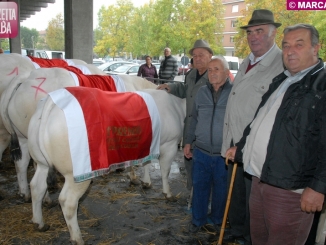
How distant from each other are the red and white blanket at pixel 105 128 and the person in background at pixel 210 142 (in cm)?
62

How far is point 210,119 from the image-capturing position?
3.60m

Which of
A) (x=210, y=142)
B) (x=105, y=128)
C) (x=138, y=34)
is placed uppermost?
(x=138, y=34)

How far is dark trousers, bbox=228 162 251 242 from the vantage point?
3.52 metres

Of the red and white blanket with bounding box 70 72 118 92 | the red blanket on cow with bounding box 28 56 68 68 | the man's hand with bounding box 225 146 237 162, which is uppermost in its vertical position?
the red blanket on cow with bounding box 28 56 68 68

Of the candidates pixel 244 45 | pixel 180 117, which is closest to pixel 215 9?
pixel 244 45

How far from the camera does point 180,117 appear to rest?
4746mm

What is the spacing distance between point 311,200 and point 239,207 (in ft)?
5.39

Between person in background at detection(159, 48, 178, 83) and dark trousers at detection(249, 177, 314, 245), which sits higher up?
person in background at detection(159, 48, 178, 83)

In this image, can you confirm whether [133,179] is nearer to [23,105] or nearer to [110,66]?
[23,105]

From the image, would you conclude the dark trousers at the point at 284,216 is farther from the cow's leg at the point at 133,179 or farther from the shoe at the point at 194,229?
the cow's leg at the point at 133,179

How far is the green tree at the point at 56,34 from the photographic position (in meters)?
55.1

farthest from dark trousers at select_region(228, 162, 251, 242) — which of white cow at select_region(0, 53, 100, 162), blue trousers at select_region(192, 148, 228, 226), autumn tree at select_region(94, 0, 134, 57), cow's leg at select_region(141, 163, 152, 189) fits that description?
autumn tree at select_region(94, 0, 134, 57)

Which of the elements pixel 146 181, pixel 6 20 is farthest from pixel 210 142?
pixel 6 20

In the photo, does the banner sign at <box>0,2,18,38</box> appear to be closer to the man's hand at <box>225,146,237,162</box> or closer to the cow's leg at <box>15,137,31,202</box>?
the cow's leg at <box>15,137,31,202</box>
